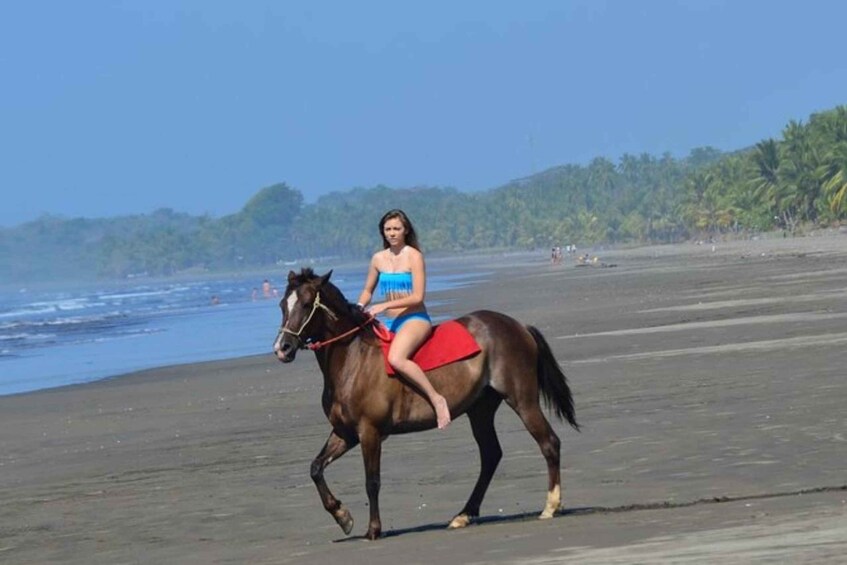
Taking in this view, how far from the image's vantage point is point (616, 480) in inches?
473

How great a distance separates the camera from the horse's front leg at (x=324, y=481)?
1052cm

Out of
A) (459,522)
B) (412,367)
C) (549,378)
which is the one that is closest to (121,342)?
(549,378)

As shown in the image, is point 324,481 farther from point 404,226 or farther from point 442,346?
point 404,226

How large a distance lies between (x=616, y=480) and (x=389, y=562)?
3.12 meters

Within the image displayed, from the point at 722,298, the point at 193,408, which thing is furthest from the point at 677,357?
the point at 722,298

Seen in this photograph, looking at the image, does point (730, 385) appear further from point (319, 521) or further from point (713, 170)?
point (713, 170)

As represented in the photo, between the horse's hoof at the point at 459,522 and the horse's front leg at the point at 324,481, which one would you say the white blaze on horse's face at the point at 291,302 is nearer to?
the horse's front leg at the point at 324,481

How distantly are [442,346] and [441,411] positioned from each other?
48cm

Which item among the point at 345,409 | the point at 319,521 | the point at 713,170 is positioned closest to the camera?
the point at 345,409

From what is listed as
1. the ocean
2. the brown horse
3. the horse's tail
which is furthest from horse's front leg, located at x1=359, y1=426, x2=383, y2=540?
the ocean

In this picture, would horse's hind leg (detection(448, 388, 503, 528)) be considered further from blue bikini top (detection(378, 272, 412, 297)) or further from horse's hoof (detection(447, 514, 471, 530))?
blue bikini top (detection(378, 272, 412, 297))

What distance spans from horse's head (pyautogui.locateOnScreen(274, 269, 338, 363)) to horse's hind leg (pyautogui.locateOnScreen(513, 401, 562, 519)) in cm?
143

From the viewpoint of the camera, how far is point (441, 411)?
424 inches

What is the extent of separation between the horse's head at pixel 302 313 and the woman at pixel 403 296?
29 cm
